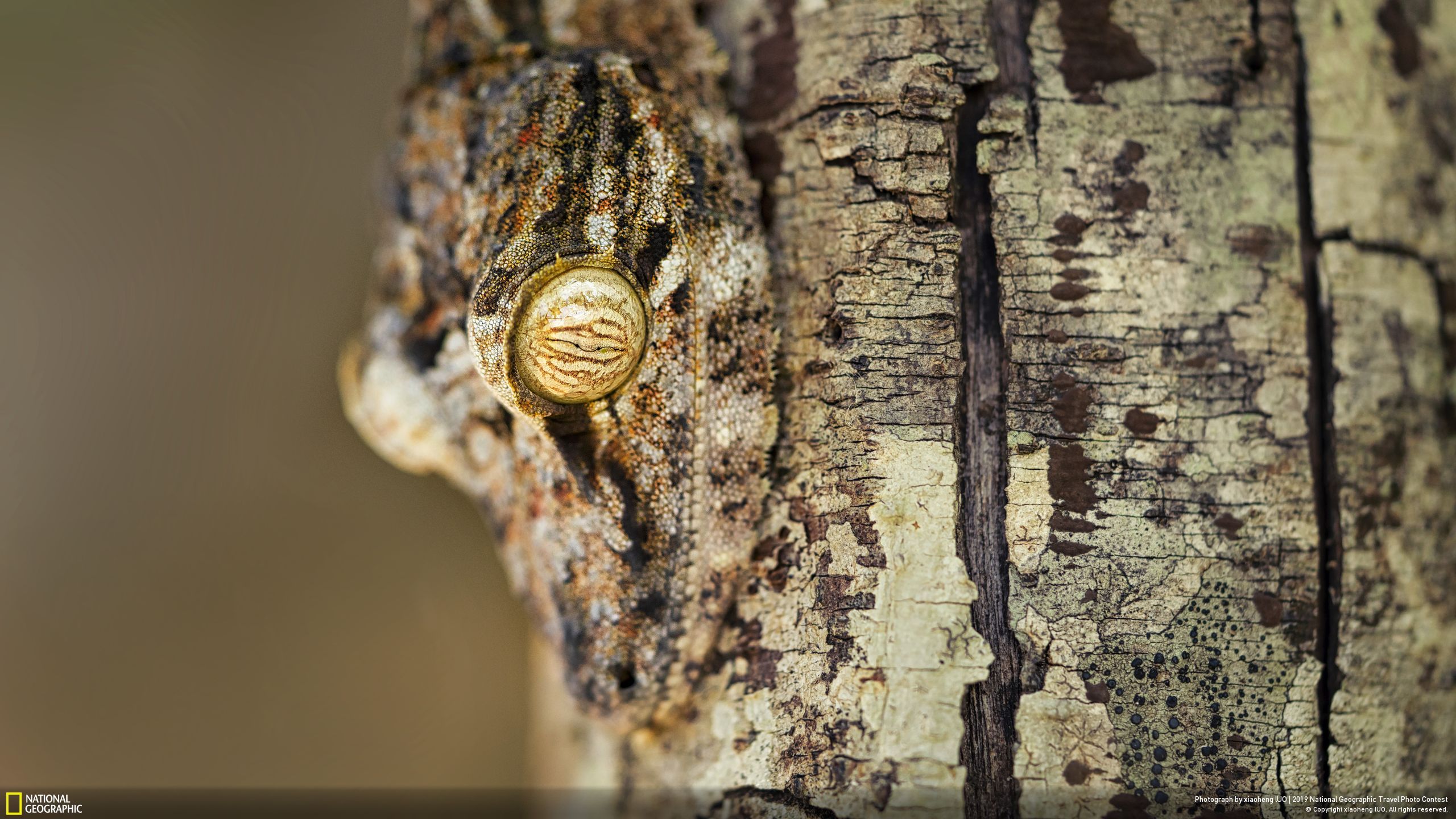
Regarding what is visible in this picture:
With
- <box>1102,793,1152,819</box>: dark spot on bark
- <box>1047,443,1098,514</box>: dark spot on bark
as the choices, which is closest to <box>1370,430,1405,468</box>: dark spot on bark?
<box>1047,443,1098,514</box>: dark spot on bark

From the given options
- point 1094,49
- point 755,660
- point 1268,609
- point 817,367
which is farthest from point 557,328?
point 1268,609

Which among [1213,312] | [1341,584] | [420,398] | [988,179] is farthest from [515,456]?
[1341,584]

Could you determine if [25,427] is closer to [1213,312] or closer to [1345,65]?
[1213,312]

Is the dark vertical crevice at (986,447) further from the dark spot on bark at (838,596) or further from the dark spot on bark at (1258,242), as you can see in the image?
the dark spot on bark at (1258,242)

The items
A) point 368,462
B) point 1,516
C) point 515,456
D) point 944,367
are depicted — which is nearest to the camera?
point 944,367

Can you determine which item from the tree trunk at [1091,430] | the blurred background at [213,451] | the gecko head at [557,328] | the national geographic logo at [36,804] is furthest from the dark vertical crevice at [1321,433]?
the national geographic logo at [36,804]
